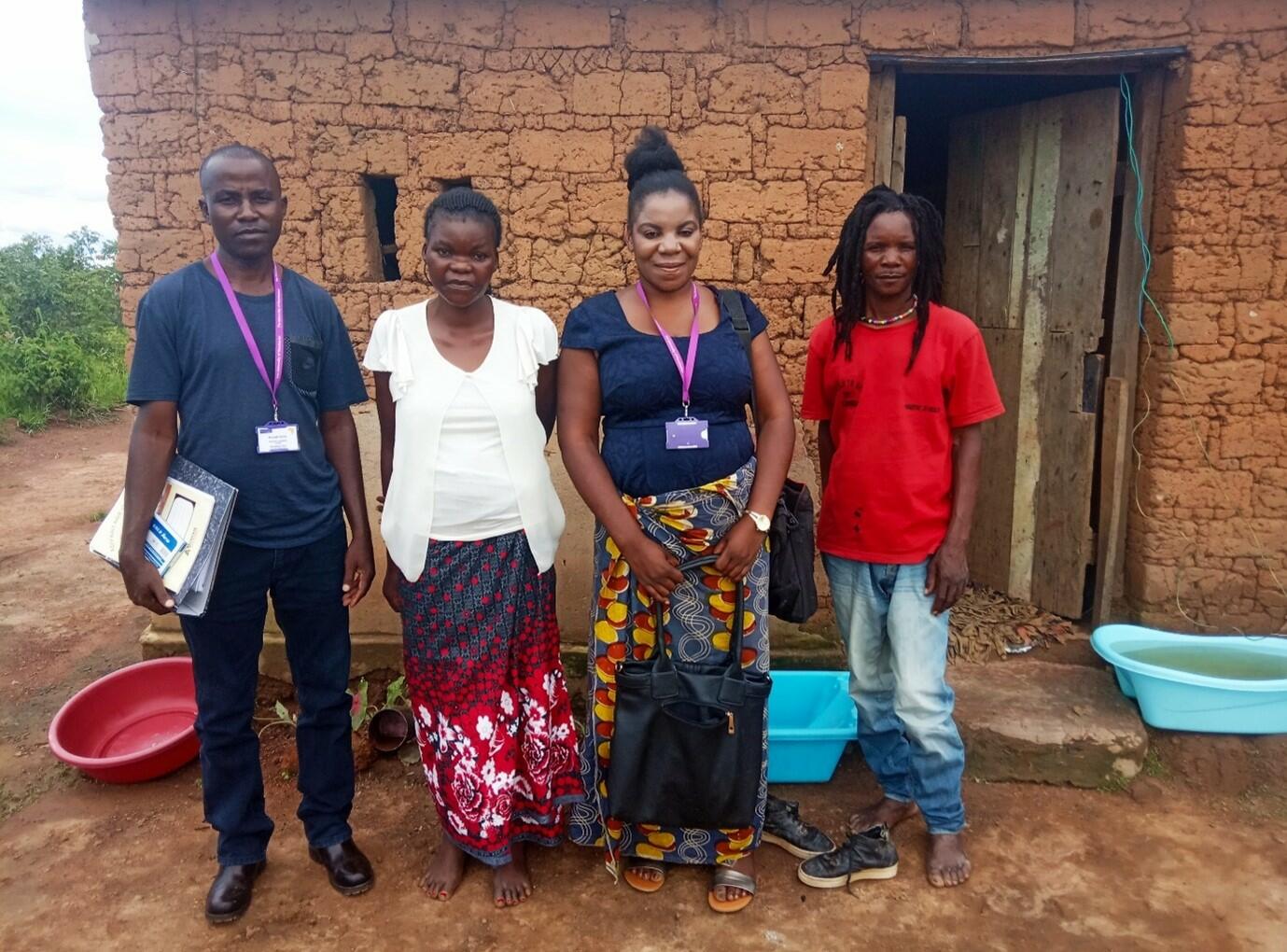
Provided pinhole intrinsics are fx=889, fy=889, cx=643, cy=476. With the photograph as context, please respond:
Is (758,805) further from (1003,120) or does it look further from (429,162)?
(1003,120)

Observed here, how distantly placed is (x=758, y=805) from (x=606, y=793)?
0.47 metres

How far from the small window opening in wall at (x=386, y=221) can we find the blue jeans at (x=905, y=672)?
231 centimetres

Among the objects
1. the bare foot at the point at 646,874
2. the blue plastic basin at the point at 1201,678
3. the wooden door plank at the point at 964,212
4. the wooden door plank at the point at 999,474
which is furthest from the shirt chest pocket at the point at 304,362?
the wooden door plank at the point at 964,212

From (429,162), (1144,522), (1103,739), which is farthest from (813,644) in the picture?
(429,162)

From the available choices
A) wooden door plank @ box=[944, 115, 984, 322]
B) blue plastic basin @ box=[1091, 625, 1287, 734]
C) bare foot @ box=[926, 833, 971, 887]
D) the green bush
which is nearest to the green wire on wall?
wooden door plank @ box=[944, 115, 984, 322]

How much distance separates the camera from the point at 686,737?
2.34m

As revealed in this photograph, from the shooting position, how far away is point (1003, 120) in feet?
14.1

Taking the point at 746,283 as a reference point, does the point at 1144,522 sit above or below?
below

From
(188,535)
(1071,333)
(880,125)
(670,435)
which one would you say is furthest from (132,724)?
(1071,333)

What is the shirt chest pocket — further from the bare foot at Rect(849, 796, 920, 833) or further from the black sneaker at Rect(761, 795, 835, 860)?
the bare foot at Rect(849, 796, 920, 833)

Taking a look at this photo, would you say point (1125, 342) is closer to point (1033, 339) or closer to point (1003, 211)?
point (1033, 339)

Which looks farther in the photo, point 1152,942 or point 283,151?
point 283,151

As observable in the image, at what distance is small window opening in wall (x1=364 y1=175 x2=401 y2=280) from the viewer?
377 cm

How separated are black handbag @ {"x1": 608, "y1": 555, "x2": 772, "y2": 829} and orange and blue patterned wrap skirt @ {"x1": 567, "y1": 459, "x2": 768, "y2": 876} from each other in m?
0.04
